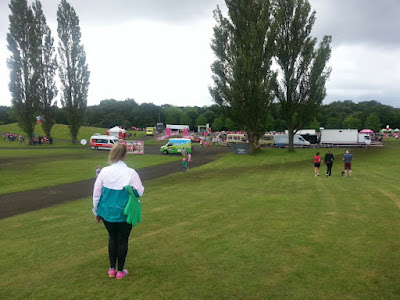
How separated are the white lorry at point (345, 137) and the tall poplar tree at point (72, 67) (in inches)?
1775

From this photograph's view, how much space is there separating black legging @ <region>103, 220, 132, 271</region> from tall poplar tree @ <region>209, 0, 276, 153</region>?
30845mm

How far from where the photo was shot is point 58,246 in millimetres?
6082

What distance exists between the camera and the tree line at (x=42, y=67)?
48.0 metres

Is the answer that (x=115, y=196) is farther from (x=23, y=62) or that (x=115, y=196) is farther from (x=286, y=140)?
(x=23, y=62)

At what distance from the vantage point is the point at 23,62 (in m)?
48.6

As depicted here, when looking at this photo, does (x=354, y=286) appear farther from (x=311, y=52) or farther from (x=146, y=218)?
(x=311, y=52)

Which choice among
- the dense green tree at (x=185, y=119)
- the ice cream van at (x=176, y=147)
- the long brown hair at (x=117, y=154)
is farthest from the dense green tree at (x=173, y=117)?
the long brown hair at (x=117, y=154)

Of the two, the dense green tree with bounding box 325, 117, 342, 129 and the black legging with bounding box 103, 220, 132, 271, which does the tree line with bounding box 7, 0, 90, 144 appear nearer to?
the black legging with bounding box 103, 220, 132, 271

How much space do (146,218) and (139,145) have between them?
97.4 feet

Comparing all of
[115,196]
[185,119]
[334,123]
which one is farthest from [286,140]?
[185,119]

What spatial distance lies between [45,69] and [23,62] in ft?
11.6

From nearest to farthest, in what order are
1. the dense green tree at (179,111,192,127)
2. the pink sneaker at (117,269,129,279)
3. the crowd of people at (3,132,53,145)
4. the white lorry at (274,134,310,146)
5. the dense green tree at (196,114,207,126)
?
the pink sneaker at (117,269,129,279)
the white lorry at (274,134,310,146)
the crowd of people at (3,132,53,145)
the dense green tree at (196,114,207,126)
the dense green tree at (179,111,192,127)

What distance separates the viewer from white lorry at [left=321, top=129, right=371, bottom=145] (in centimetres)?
4584

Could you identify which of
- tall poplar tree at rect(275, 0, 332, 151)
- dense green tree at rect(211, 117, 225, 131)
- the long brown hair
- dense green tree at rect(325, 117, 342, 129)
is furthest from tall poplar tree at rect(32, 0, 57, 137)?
dense green tree at rect(325, 117, 342, 129)
